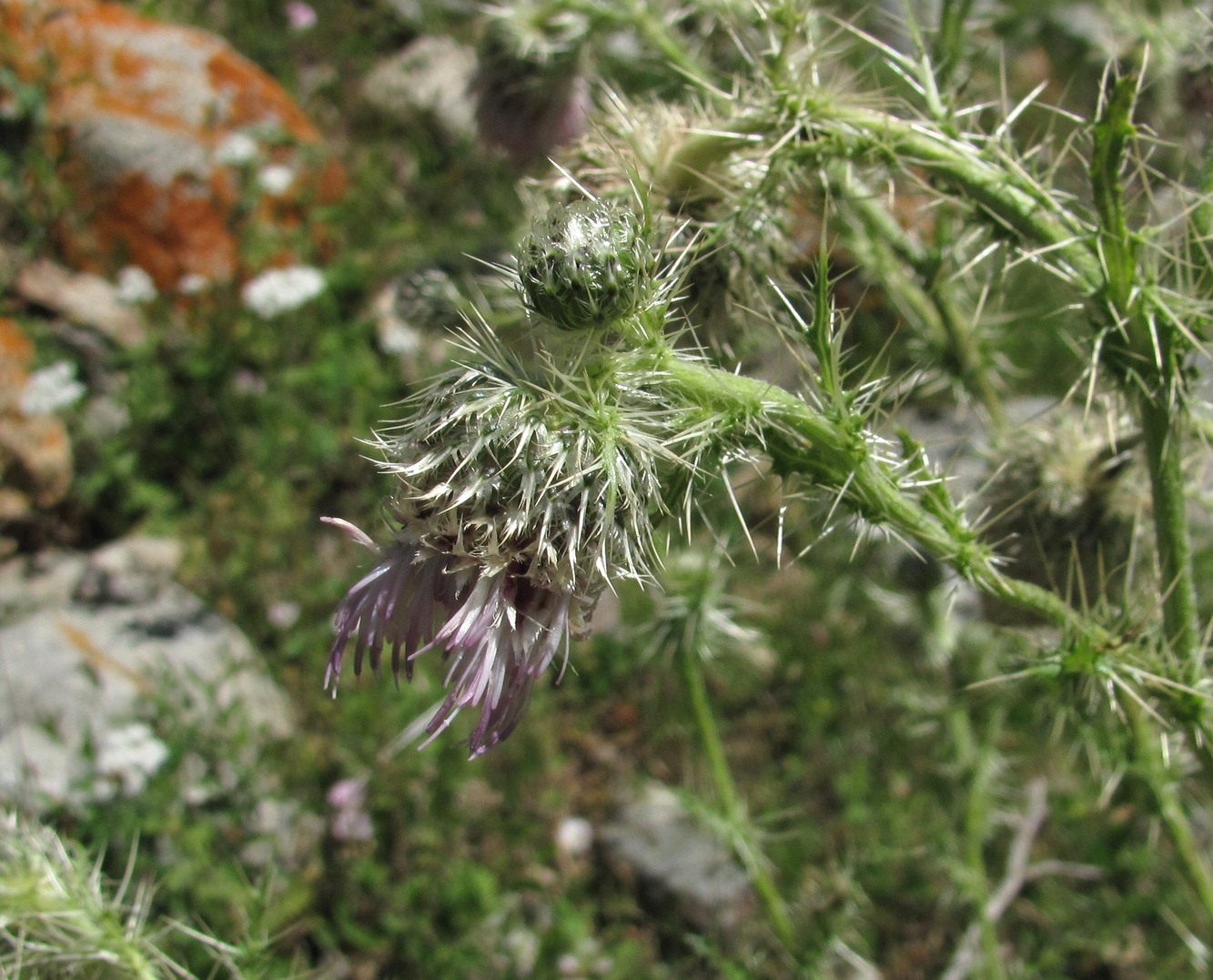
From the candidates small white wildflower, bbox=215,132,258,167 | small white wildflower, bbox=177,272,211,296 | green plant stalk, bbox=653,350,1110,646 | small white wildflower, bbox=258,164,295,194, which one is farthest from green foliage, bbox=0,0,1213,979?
small white wildflower, bbox=215,132,258,167

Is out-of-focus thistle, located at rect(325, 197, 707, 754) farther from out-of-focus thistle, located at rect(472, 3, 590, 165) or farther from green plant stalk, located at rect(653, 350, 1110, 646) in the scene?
out-of-focus thistle, located at rect(472, 3, 590, 165)

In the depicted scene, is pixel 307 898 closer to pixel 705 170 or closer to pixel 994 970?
pixel 994 970

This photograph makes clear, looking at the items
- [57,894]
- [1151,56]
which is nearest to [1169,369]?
[1151,56]

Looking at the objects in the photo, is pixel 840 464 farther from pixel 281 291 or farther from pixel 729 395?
pixel 281 291

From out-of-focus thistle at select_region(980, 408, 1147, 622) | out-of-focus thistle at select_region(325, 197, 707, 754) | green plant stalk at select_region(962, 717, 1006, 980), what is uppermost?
out-of-focus thistle at select_region(325, 197, 707, 754)

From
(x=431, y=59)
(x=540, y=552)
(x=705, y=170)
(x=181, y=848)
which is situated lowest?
(x=181, y=848)

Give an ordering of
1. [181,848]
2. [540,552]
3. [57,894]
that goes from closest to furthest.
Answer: [540,552] → [57,894] → [181,848]

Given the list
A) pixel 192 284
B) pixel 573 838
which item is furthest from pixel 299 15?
pixel 573 838
